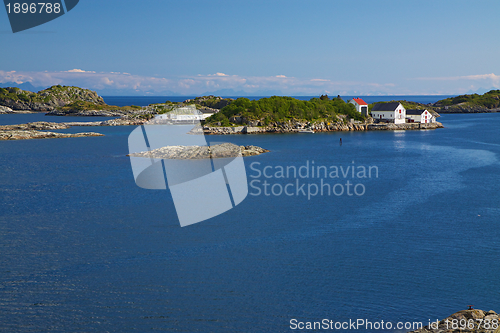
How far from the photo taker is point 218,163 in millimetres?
45969

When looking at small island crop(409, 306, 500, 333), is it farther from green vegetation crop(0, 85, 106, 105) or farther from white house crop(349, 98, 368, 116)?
green vegetation crop(0, 85, 106, 105)

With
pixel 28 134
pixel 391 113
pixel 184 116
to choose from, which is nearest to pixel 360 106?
pixel 391 113

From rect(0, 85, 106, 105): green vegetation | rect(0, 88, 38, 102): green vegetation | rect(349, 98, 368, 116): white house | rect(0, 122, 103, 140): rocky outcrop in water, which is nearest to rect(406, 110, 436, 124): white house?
rect(349, 98, 368, 116): white house

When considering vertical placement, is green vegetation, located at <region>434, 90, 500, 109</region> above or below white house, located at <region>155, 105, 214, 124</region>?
above

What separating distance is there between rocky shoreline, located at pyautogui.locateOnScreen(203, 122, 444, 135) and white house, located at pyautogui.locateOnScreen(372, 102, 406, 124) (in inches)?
82.0

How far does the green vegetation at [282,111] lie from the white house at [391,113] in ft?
19.1

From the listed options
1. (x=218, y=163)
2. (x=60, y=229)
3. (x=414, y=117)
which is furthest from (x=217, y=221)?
(x=414, y=117)

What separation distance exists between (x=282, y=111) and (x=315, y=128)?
7634 mm

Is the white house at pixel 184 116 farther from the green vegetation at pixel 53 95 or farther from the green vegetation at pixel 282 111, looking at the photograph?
the green vegetation at pixel 53 95

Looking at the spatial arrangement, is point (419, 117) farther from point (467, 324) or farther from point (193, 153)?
point (467, 324)

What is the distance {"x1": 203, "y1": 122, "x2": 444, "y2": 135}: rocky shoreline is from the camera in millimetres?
82312

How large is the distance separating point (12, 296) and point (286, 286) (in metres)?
9.72

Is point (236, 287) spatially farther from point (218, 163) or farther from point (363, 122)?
point (363, 122)

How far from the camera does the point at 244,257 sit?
19109mm
